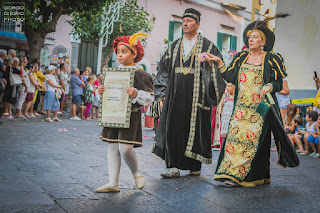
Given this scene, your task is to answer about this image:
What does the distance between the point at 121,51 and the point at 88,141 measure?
A: 16.4 feet

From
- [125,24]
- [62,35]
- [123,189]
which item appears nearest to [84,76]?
[125,24]

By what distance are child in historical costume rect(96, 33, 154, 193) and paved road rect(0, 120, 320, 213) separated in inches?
7.1

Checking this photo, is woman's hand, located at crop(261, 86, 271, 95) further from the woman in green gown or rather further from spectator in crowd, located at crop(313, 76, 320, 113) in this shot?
spectator in crowd, located at crop(313, 76, 320, 113)

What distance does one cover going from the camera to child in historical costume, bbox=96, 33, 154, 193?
5.07 metres

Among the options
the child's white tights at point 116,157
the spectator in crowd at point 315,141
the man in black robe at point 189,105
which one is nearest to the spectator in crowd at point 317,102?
the spectator in crowd at point 315,141

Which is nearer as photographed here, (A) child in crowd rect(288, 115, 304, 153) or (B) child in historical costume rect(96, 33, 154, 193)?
(B) child in historical costume rect(96, 33, 154, 193)

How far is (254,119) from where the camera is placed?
597cm

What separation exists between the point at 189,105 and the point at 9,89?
7640mm

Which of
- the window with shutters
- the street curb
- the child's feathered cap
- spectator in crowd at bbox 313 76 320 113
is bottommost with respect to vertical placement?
the street curb

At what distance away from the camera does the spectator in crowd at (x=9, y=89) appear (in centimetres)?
1288

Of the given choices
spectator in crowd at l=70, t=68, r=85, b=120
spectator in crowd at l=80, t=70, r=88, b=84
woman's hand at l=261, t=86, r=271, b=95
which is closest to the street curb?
spectator in crowd at l=70, t=68, r=85, b=120

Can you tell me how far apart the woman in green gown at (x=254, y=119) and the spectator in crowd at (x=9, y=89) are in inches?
314

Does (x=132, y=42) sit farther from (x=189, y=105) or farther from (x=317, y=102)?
(x=317, y=102)

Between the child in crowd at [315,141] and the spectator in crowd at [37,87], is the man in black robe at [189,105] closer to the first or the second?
the child in crowd at [315,141]
